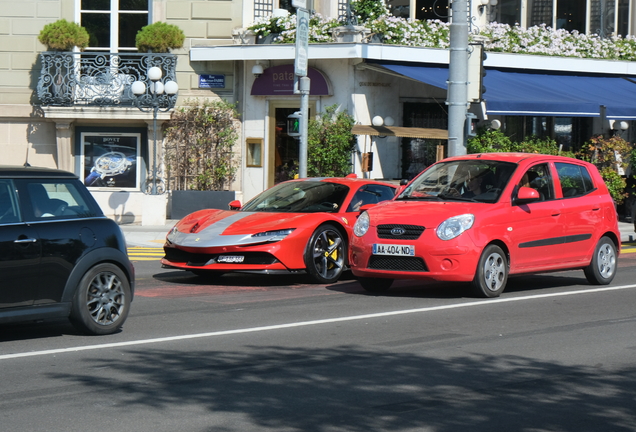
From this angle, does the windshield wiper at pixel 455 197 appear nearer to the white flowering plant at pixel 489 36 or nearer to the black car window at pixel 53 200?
the black car window at pixel 53 200

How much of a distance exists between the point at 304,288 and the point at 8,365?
5166 mm

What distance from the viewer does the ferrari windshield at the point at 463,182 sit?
11.3m

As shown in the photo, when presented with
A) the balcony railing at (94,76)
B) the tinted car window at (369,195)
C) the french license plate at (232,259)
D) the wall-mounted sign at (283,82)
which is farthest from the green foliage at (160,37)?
the french license plate at (232,259)

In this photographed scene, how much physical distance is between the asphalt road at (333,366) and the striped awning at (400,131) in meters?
10.3

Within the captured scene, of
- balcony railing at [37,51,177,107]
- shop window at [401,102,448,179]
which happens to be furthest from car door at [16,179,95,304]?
shop window at [401,102,448,179]

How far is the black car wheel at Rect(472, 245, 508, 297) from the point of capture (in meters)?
10.6

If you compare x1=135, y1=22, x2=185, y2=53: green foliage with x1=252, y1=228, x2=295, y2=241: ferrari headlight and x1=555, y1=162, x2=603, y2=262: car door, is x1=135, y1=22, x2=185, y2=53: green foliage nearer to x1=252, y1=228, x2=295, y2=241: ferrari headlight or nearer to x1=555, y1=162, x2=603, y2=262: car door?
x1=252, y1=228, x2=295, y2=241: ferrari headlight

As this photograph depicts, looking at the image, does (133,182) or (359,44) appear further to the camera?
(133,182)

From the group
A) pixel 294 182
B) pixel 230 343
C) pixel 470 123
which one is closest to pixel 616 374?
pixel 230 343

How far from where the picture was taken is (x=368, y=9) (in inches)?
882

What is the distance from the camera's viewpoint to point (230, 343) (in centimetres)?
809

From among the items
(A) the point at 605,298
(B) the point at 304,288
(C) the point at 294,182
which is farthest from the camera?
(C) the point at 294,182

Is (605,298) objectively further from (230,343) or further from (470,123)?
(470,123)

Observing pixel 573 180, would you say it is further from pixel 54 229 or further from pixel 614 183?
pixel 614 183
